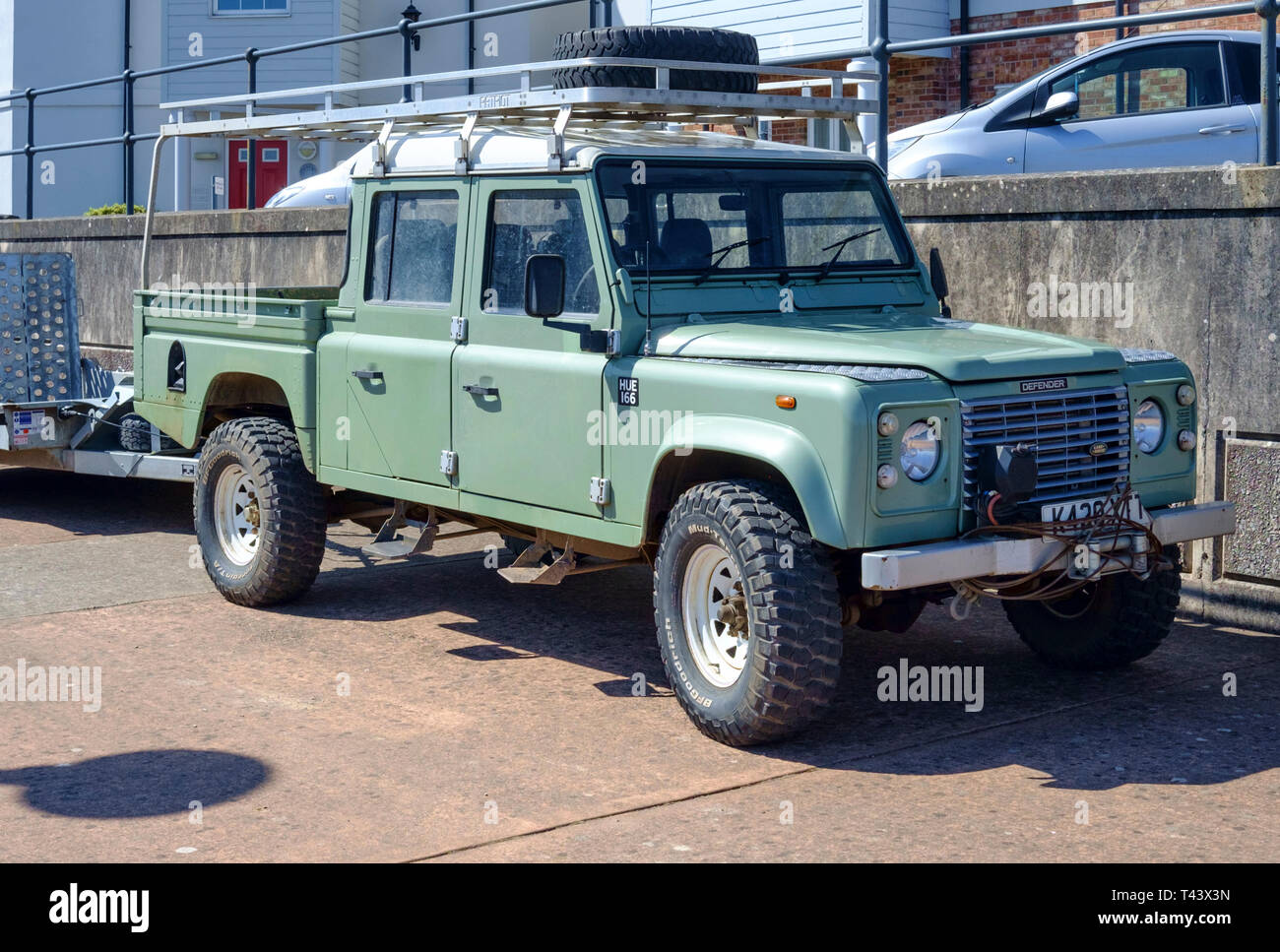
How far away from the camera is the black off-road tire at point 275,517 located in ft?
25.8

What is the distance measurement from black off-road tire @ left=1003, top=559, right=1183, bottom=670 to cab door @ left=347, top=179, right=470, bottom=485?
2673 mm

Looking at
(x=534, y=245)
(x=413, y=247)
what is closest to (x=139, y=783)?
(x=534, y=245)

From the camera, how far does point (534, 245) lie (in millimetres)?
6809

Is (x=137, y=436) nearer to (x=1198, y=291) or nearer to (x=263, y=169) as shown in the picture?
(x=1198, y=291)

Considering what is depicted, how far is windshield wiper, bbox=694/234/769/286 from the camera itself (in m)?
6.59

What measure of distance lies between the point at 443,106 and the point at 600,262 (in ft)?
4.24

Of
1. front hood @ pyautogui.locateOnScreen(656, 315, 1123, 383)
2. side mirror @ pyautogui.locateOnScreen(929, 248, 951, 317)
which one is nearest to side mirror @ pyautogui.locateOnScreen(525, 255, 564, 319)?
front hood @ pyautogui.locateOnScreen(656, 315, 1123, 383)

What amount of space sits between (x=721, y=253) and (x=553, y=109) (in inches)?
61.3

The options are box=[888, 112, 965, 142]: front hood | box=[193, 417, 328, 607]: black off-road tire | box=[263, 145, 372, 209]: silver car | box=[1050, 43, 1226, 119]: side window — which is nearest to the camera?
box=[193, 417, 328, 607]: black off-road tire

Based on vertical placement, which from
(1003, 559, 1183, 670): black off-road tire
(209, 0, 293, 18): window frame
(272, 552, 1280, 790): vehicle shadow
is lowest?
(272, 552, 1280, 790): vehicle shadow

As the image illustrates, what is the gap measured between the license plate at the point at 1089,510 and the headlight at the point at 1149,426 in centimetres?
32

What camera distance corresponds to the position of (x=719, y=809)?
517 cm

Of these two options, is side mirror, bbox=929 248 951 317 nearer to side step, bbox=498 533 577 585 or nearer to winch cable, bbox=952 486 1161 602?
winch cable, bbox=952 486 1161 602

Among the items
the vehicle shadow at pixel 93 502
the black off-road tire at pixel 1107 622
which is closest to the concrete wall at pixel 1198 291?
the black off-road tire at pixel 1107 622
